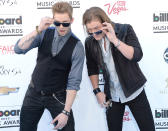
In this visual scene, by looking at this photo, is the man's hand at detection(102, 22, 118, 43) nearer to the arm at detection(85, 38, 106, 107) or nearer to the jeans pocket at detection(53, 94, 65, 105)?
the arm at detection(85, 38, 106, 107)

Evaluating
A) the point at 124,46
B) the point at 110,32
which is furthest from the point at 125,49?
the point at 110,32

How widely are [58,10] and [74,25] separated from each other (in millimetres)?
608

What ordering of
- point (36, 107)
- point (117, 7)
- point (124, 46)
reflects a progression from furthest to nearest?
point (117, 7)
point (36, 107)
point (124, 46)

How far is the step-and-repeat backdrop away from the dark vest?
21.3 inches

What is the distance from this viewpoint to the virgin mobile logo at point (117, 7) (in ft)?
6.20

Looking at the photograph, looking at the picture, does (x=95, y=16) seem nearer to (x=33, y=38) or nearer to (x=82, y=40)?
(x=33, y=38)

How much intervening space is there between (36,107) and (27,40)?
0.40 m

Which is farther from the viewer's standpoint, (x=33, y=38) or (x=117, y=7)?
(x=117, y=7)

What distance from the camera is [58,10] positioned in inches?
51.0

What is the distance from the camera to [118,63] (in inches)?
55.6

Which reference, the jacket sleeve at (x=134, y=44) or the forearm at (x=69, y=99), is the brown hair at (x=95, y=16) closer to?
the jacket sleeve at (x=134, y=44)

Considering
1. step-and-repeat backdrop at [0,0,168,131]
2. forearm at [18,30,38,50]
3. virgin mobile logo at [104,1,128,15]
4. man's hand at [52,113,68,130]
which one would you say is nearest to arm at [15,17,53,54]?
forearm at [18,30,38,50]

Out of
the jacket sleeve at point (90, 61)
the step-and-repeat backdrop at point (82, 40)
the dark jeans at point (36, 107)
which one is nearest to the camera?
the dark jeans at point (36, 107)

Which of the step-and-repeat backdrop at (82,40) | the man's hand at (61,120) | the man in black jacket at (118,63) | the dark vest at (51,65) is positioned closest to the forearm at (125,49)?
the man in black jacket at (118,63)
